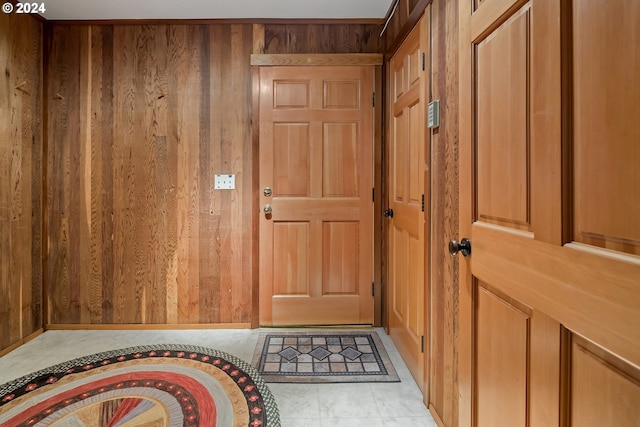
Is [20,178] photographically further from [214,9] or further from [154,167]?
[214,9]

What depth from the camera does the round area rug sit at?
5.14 feet

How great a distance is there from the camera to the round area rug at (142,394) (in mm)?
1567

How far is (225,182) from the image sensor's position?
2.68m

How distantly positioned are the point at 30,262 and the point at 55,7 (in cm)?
201

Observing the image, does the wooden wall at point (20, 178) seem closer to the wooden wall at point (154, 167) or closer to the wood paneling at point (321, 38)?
the wooden wall at point (154, 167)

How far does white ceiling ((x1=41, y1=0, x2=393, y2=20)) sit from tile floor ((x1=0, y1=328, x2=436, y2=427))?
2.58 meters

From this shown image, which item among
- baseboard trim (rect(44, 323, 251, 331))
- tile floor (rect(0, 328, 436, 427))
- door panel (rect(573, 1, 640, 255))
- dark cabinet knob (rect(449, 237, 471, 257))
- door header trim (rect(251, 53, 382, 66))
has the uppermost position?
door header trim (rect(251, 53, 382, 66))

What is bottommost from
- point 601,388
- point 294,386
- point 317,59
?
point 294,386

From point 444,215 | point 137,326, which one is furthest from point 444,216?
point 137,326

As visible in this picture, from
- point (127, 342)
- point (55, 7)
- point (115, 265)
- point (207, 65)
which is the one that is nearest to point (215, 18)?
point (207, 65)

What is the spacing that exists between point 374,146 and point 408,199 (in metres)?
0.76

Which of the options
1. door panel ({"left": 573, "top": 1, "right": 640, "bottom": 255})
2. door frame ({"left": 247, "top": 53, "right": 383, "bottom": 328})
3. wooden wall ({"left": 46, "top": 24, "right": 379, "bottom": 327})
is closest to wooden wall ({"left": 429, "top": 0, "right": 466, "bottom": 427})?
door panel ({"left": 573, "top": 1, "right": 640, "bottom": 255})

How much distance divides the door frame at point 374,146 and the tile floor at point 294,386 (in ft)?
1.11

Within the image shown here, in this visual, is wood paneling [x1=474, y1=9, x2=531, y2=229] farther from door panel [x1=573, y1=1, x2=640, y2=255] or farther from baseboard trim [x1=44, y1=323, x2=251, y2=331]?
baseboard trim [x1=44, y1=323, x2=251, y2=331]
